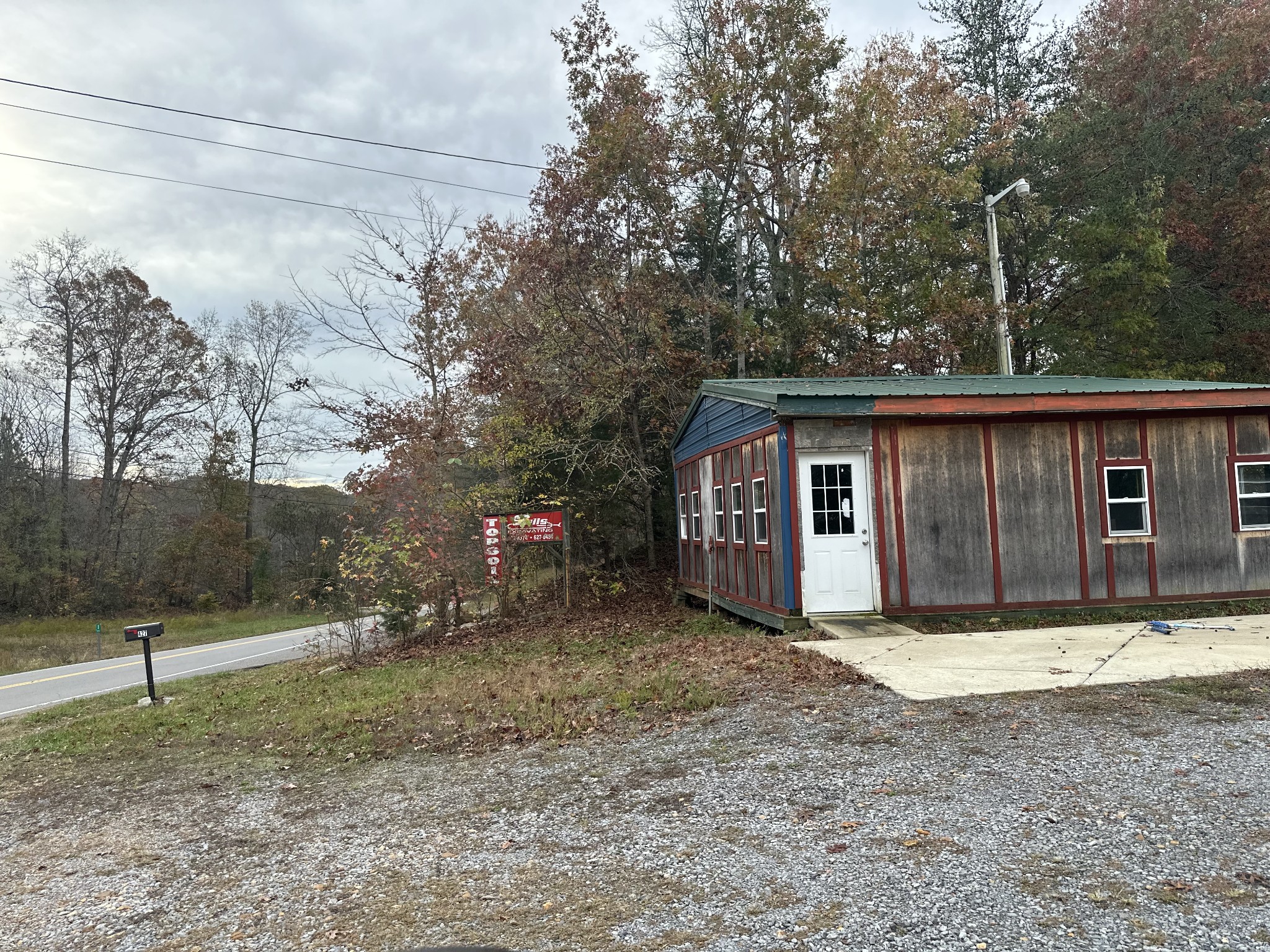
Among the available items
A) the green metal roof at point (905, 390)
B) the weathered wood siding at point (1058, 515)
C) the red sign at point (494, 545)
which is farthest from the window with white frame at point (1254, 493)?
the red sign at point (494, 545)

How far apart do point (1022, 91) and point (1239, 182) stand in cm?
727

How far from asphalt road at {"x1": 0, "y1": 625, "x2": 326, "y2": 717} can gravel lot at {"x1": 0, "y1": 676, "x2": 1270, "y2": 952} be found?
25.4 ft

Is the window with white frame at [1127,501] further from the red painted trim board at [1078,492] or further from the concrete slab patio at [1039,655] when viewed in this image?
the concrete slab patio at [1039,655]

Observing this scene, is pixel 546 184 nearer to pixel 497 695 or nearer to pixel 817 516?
pixel 817 516

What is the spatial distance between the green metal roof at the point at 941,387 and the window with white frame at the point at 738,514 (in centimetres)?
147

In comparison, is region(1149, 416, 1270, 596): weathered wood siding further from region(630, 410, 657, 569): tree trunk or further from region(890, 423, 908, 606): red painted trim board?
region(630, 410, 657, 569): tree trunk

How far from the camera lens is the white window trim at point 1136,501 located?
11367 millimetres

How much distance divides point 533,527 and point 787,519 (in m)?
6.24

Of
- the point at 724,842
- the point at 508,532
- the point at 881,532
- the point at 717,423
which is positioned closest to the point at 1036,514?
the point at 881,532

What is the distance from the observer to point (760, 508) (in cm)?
1209

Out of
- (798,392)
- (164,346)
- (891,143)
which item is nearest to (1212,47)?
(891,143)

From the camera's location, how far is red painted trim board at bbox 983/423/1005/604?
11172 mm

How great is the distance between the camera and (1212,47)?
21.3 m

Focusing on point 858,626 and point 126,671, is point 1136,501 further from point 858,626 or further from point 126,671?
point 126,671
